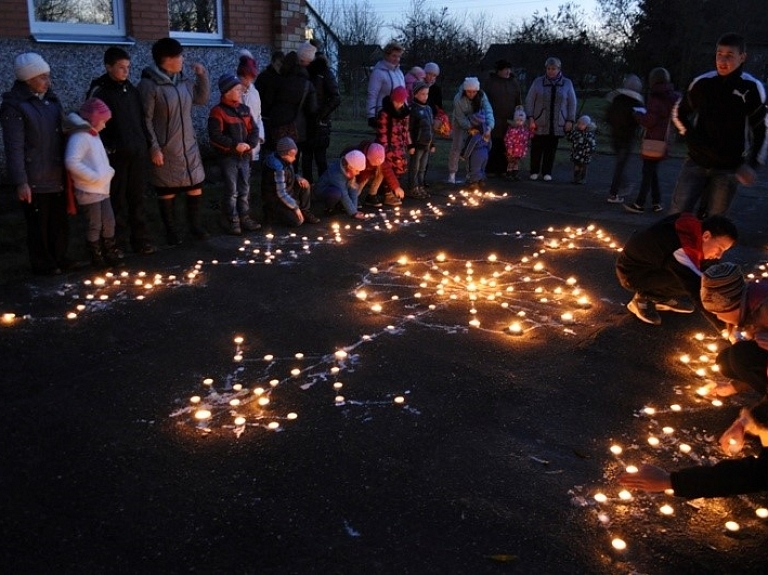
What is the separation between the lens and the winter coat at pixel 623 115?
9.34m

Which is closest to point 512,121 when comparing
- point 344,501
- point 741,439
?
point 741,439

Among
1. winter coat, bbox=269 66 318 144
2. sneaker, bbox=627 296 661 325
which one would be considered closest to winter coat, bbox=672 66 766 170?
sneaker, bbox=627 296 661 325

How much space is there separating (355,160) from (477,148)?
2.95 meters

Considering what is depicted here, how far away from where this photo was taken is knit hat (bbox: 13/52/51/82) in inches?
209

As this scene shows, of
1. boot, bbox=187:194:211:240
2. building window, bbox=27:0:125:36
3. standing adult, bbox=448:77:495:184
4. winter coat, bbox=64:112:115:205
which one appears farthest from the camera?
standing adult, bbox=448:77:495:184

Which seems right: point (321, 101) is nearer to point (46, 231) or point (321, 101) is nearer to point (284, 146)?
point (284, 146)

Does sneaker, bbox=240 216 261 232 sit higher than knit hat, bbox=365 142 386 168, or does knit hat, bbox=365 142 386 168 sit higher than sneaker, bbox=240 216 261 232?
knit hat, bbox=365 142 386 168

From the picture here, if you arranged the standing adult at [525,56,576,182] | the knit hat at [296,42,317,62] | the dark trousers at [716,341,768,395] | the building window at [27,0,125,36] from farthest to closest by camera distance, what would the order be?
the standing adult at [525,56,576,182], the knit hat at [296,42,317,62], the building window at [27,0,125,36], the dark trousers at [716,341,768,395]

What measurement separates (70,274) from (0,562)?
147 inches

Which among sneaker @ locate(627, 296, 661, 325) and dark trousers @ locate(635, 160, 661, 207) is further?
dark trousers @ locate(635, 160, 661, 207)

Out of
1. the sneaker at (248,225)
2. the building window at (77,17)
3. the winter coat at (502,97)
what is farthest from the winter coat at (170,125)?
the winter coat at (502,97)

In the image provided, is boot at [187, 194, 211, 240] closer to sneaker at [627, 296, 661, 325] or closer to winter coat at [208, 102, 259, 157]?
winter coat at [208, 102, 259, 157]

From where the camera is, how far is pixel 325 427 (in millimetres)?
3523

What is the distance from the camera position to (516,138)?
11055 millimetres
